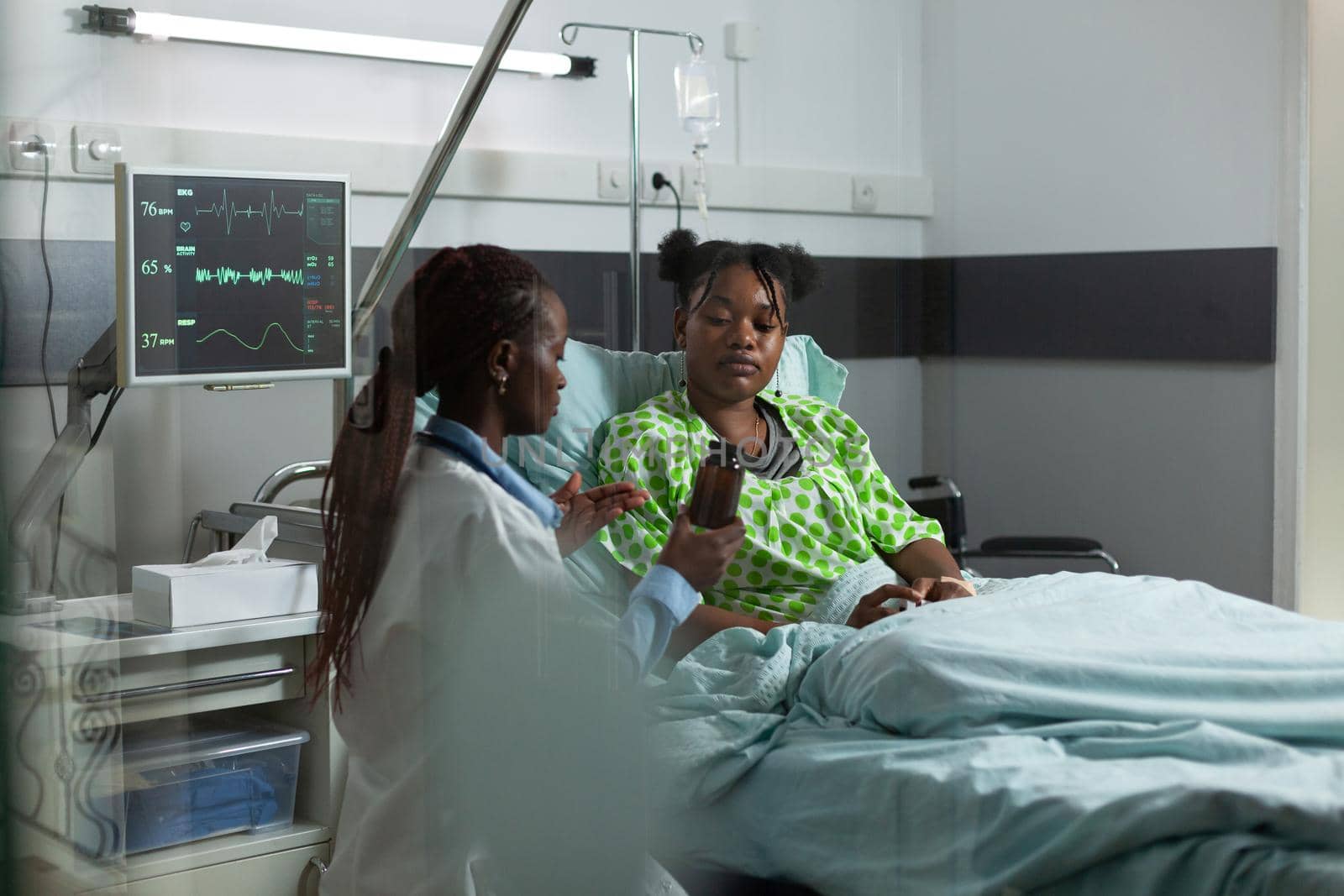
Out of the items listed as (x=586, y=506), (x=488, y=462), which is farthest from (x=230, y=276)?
(x=586, y=506)

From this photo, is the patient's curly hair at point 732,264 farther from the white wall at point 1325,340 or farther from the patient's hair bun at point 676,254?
the white wall at point 1325,340

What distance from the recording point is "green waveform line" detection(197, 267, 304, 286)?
1359 millimetres

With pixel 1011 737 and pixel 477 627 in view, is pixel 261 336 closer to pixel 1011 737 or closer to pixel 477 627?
pixel 477 627

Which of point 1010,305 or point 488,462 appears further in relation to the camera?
point 488,462

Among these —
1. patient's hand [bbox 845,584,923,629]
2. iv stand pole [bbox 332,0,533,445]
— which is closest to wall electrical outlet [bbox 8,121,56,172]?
iv stand pole [bbox 332,0,533,445]

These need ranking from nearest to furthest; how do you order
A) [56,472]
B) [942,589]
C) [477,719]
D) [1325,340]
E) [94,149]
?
1. [1325,340]
2. [942,589]
3. [477,719]
4. [94,149]
5. [56,472]

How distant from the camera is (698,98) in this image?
1147 millimetres

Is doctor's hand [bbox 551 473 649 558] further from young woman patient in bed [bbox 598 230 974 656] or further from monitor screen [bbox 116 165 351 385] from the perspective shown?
monitor screen [bbox 116 165 351 385]

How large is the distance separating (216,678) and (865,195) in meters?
0.86

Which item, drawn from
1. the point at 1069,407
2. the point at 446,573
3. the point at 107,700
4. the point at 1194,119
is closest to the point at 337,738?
the point at 446,573

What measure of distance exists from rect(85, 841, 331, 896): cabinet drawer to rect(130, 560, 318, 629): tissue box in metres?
0.26

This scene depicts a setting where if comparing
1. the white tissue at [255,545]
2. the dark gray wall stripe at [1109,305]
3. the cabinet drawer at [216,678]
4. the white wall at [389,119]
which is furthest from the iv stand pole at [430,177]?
the dark gray wall stripe at [1109,305]

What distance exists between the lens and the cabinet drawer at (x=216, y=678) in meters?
1.36

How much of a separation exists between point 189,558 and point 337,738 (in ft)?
0.91
